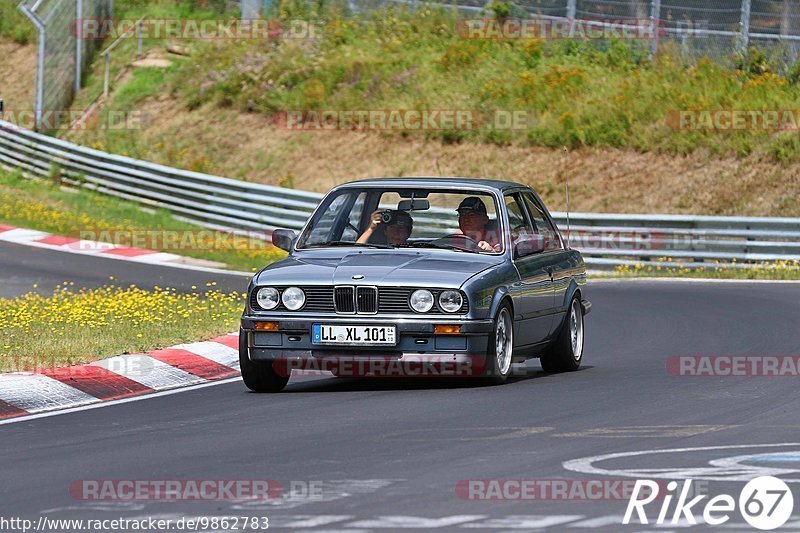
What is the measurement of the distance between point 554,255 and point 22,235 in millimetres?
16511

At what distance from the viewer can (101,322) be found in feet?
46.9

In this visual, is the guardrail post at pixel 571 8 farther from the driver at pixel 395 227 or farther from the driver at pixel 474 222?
the driver at pixel 395 227

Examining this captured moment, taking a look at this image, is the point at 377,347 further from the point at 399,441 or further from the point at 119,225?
the point at 119,225

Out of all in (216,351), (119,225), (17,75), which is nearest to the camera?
(216,351)

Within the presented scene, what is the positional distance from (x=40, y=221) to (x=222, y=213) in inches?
146

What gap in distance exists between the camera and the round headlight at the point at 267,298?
10359 millimetres

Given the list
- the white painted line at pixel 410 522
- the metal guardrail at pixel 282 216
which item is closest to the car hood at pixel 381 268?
the white painted line at pixel 410 522

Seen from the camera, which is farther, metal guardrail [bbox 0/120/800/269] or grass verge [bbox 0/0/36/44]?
grass verge [bbox 0/0/36/44]

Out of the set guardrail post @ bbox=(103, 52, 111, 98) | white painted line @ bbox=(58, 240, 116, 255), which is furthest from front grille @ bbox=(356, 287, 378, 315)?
guardrail post @ bbox=(103, 52, 111, 98)

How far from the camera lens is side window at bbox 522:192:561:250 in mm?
12219

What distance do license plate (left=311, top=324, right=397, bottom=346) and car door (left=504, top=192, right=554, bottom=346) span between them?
1.16 m

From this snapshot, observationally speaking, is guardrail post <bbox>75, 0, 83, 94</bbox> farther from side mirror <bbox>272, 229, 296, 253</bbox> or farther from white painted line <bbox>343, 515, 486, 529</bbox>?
white painted line <bbox>343, 515, 486, 529</bbox>

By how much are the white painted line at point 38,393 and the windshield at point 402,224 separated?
2075mm

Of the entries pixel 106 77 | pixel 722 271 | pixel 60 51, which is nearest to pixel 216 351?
pixel 722 271
